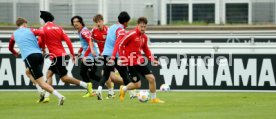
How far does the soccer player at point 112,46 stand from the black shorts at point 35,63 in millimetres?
1773

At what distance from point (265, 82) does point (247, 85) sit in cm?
49

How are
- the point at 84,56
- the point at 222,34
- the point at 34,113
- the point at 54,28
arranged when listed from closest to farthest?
the point at 34,113 → the point at 54,28 → the point at 84,56 → the point at 222,34

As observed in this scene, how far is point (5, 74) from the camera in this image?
25312 millimetres

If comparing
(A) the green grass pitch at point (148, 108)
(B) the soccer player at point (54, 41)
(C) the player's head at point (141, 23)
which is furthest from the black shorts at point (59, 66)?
(C) the player's head at point (141, 23)

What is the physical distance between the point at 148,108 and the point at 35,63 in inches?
109

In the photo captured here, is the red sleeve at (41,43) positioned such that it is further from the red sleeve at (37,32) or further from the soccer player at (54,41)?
the red sleeve at (37,32)

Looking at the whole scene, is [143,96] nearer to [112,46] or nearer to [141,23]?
[141,23]

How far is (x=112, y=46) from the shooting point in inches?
834

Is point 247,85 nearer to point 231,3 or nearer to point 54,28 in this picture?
point 54,28

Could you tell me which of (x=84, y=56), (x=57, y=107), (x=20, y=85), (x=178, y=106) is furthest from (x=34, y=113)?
(x=20, y=85)

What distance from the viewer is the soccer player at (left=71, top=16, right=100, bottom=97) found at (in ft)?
71.5

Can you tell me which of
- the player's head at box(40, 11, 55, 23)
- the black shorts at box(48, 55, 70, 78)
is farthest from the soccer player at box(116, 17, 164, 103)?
the player's head at box(40, 11, 55, 23)

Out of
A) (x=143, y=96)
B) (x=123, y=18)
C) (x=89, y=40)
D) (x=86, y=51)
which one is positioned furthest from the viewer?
(x=86, y=51)

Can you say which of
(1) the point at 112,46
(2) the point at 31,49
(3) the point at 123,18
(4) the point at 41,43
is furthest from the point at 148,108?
(4) the point at 41,43
